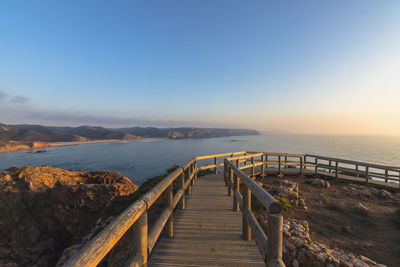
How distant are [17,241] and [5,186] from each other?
4.68 meters

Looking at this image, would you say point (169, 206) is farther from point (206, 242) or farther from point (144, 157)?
point (144, 157)

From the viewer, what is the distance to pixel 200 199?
17.2 feet

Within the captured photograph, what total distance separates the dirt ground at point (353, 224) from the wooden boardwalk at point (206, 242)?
2732 millimetres

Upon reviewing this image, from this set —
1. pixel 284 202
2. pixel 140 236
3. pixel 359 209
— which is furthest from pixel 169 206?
pixel 359 209

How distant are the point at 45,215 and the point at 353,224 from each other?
1653 centimetres

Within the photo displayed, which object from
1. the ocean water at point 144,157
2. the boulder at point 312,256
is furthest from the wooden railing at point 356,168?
the ocean water at point 144,157

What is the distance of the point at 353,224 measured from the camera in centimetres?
513

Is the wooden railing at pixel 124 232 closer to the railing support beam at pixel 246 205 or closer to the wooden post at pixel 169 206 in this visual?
the wooden post at pixel 169 206

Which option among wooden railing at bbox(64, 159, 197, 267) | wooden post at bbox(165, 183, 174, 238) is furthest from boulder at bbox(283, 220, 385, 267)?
wooden railing at bbox(64, 159, 197, 267)

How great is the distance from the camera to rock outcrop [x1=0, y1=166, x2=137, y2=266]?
31.0 feet

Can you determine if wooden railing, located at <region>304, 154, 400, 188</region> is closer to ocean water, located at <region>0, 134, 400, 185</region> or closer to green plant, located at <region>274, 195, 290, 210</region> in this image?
green plant, located at <region>274, 195, 290, 210</region>

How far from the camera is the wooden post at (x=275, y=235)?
1.61 meters

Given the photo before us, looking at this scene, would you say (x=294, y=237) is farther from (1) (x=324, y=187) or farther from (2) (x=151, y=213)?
(1) (x=324, y=187)

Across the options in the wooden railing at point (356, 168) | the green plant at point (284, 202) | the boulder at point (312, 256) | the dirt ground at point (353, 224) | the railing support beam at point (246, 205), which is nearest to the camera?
the railing support beam at point (246, 205)
